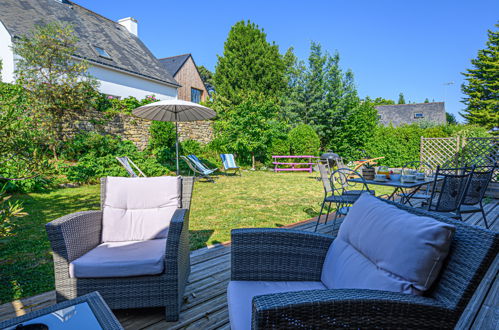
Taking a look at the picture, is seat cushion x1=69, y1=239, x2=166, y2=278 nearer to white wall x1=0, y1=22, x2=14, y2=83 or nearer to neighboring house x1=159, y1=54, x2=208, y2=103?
white wall x1=0, y1=22, x2=14, y2=83

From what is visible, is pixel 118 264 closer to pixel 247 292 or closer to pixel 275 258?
pixel 247 292

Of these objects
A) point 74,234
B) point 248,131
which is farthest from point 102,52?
point 74,234

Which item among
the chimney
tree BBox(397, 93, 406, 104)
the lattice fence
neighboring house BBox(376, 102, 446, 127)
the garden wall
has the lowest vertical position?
the lattice fence

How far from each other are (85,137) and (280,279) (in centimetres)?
815

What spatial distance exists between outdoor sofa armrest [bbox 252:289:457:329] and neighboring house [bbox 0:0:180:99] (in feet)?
39.5

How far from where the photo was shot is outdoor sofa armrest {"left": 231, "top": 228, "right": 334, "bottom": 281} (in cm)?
158

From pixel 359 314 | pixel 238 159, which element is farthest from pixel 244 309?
pixel 238 159

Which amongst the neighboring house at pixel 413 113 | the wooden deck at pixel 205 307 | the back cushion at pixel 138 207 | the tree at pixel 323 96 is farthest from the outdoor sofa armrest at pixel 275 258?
the neighboring house at pixel 413 113

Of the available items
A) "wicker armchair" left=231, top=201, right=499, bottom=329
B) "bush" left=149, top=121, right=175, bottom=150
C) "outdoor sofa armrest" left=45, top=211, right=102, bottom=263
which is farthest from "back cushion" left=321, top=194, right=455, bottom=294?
"bush" left=149, top=121, right=175, bottom=150

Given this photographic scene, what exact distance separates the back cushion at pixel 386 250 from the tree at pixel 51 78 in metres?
7.95

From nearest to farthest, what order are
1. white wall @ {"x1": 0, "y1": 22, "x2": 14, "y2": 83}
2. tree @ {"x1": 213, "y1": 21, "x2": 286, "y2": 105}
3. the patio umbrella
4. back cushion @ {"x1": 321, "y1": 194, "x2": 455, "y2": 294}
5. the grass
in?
1. back cushion @ {"x1": 321, "y1": 194, "x2": 455, "y2": 294}
2. the grass
3. the patio umbrella
4. white wall @ {"x1": 0, "y1": 22, "x2": 14, "y2": 83}
5. tree @ {"x1": 213, "y1": 21, "x2": 286, "y2": 105}

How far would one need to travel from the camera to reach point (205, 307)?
1.97 metres

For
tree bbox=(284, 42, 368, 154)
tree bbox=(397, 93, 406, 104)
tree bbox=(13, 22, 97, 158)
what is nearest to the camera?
tree bbox=(13, 22, 97, 158)

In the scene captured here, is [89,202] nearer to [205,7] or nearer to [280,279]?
[280,279]
